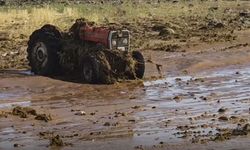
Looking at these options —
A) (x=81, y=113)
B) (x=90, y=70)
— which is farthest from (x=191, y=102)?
(x=90, y=70)

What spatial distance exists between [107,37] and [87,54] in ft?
2.10

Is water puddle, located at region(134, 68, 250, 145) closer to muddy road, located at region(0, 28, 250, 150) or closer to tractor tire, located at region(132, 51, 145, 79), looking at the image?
muddy road, located at region(0, 28, 250, 150)

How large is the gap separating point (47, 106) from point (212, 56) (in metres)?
9.02

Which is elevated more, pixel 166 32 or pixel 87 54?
pixel 87 54

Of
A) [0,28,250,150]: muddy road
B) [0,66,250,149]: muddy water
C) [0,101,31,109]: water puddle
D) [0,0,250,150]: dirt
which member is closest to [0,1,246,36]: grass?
[0,0,250,150]: dirt

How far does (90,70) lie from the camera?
15203 mm

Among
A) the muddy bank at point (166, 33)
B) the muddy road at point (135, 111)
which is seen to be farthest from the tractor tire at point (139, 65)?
the muddy bank at point (166, 33)

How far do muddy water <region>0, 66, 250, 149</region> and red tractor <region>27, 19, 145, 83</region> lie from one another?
402mm

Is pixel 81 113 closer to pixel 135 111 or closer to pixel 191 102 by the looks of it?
pixel 135 111

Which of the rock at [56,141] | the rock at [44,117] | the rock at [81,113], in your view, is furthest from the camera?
the rock at [81,113]

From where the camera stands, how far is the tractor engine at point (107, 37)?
15.4 metres

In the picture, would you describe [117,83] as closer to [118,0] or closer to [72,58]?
[72,58]

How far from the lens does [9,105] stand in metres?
12.7

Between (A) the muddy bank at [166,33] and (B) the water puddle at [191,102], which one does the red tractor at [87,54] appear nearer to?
(B) the water puddle at [191,102]
